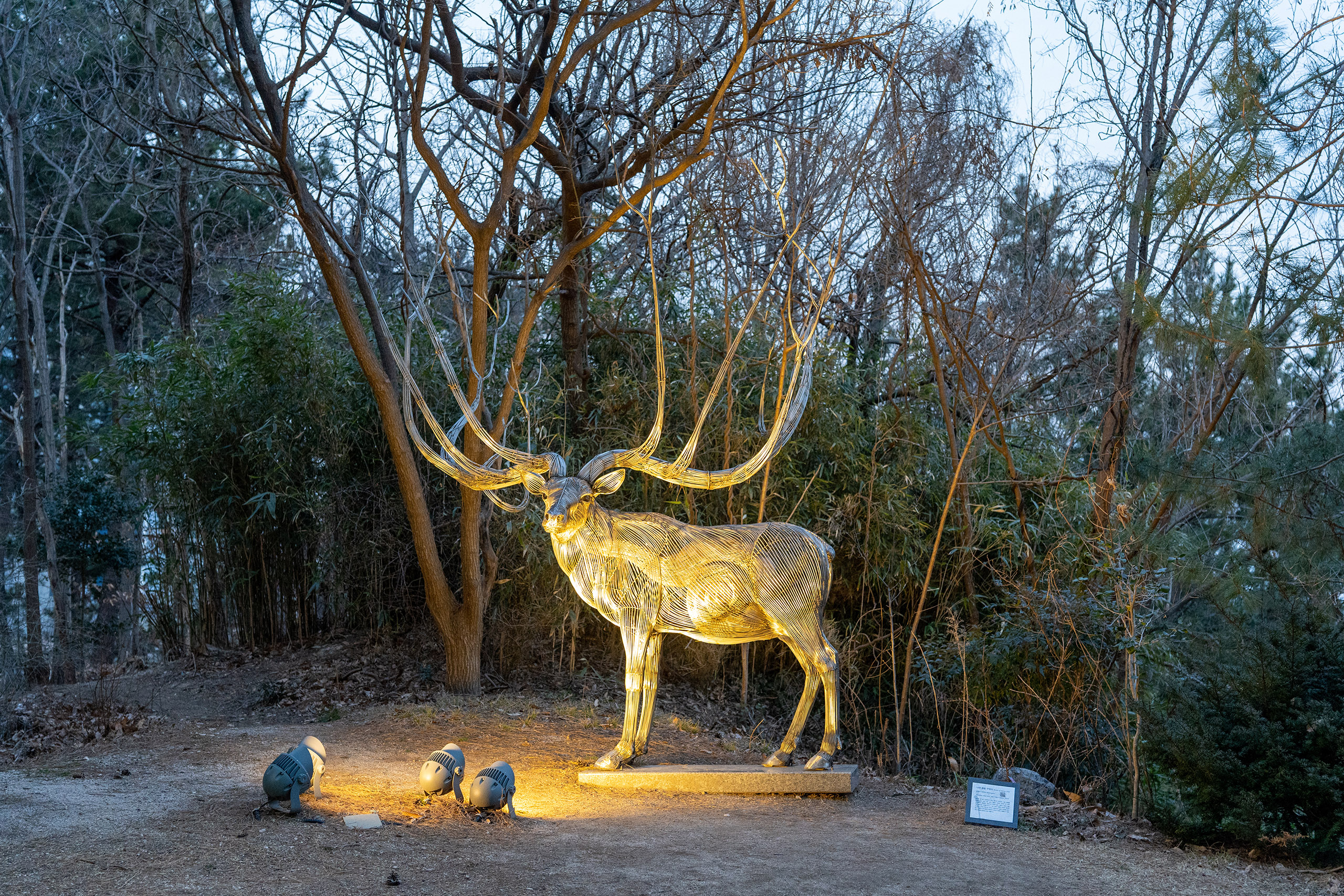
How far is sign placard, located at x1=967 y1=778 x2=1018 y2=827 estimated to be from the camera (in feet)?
15.0

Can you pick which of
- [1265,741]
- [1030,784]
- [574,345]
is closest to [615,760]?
[1030,784]

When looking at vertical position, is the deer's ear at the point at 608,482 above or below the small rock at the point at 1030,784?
above

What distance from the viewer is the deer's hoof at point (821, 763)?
4.93 m

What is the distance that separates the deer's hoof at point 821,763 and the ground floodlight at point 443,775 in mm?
1613

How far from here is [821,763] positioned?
494 cm

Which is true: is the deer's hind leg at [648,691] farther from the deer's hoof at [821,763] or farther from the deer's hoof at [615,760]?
the deer's hoof at [821,763]

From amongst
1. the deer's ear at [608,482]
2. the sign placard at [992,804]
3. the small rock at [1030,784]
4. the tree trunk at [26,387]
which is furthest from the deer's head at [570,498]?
the tree trunk at [26,387]

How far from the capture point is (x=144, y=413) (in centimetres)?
885

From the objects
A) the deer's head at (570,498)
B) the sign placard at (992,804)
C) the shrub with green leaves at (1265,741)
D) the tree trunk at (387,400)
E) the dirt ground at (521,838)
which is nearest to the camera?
the dirt ground at (521,838)

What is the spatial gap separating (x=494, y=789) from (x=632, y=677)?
40.0 inches

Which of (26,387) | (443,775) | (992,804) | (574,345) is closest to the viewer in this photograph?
(443,775)

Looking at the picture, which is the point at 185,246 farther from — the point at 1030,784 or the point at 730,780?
the point at 1030,784

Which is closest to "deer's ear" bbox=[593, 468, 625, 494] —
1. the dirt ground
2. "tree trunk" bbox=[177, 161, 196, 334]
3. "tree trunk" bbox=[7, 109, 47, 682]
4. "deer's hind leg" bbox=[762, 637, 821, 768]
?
"deer's hind leg" bbox=[762, 637, 821, 768]

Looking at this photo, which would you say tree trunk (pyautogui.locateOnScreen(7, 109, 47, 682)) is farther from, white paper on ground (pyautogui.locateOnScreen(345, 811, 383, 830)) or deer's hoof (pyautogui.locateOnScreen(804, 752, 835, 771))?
deer's hoof (pyautogui.locateOnScreen(804, 752, 835, 771))
